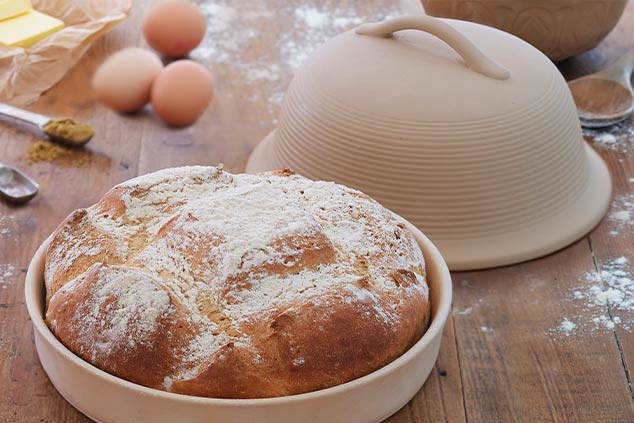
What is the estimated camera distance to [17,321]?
1.12 metres

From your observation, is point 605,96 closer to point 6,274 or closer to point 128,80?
point 128,80

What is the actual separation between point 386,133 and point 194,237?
482mm

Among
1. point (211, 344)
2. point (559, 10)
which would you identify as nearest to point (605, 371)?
point (211, 344)

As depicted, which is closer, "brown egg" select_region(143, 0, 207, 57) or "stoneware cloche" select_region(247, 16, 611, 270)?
"stoneware cloche" select_region(247, 16, 611, 270)

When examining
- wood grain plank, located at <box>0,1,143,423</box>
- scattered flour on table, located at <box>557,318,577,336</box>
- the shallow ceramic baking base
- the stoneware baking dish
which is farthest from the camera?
the shallow ceramic baking base

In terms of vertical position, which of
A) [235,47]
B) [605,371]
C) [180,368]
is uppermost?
[180,368]

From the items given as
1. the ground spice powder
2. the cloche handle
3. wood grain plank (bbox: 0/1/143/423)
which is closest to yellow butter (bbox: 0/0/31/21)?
wood grain plank (bbox: 0/1/143/423)

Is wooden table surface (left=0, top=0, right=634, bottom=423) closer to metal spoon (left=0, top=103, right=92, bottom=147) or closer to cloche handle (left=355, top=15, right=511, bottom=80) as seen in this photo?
metal spoon (left=0, top=103, right=92, bottom=147)

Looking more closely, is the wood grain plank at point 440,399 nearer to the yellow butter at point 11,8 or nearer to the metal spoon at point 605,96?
the metal spoon at point 605,96

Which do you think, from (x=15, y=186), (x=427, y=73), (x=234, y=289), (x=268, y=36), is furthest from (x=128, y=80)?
(x=234, y=289)

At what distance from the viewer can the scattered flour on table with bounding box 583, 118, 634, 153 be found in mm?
1630

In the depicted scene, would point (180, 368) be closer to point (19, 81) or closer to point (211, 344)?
point (211, 344)

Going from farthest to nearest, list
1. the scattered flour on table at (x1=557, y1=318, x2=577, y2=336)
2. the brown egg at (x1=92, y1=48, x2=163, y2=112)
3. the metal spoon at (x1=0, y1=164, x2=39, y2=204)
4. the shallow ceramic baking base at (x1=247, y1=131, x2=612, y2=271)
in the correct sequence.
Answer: the brown egg at (x1=92, y1=48, x2=163, y2=112)
the metal spoon at (x1=0, y1=164, x2=39, y2=204)
the shallow ceramic baking base at (x1=247, y1=131, x2=612, y2=271)
the scattered flour on table at (x1=557, y1=318, x2=577, y2=336)

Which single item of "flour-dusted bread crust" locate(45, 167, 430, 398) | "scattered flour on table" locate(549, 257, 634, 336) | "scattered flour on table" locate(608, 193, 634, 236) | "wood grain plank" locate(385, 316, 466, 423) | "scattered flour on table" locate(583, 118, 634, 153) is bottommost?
"scattered flour on table" locate(583, 118, 634, 153)
